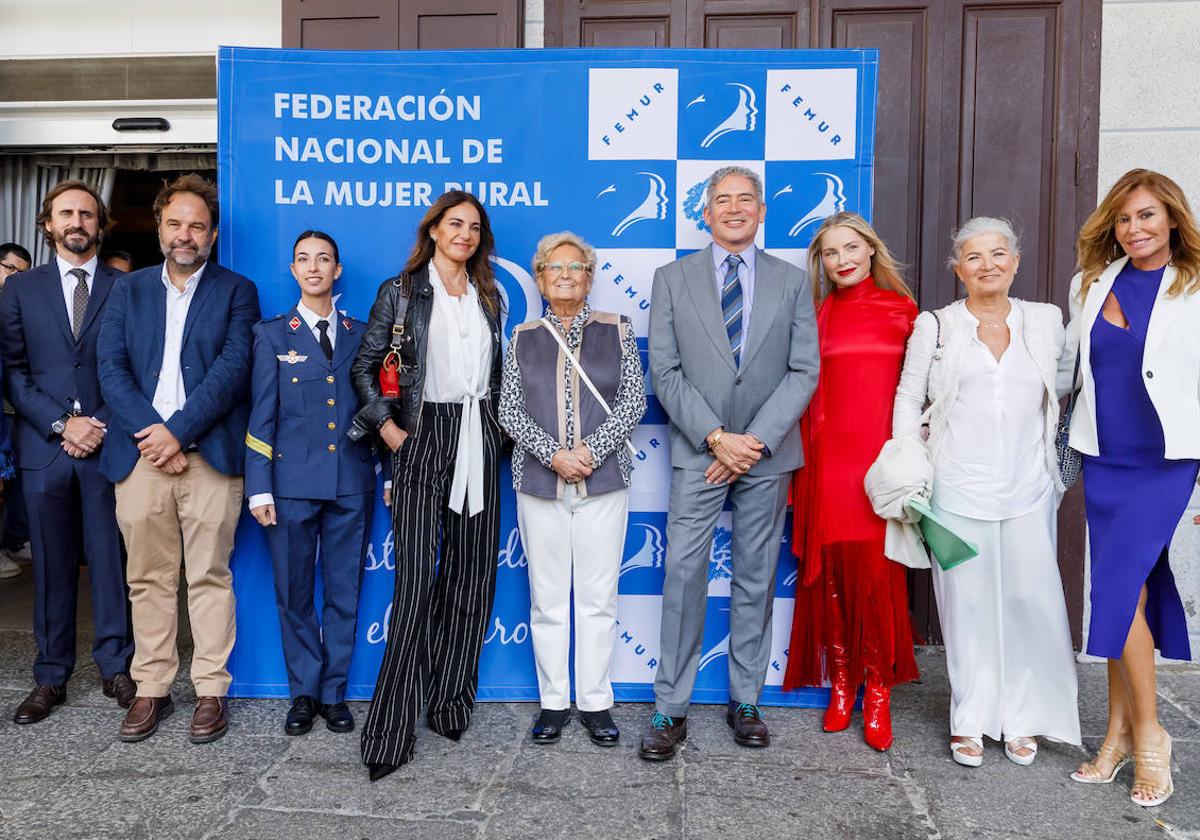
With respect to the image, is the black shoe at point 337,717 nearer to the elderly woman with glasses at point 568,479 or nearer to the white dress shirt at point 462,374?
the elderly woman with glasses at point 568,479

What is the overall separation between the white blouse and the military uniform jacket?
7.10ft

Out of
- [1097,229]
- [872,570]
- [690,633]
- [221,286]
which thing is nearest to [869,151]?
[1097,229]

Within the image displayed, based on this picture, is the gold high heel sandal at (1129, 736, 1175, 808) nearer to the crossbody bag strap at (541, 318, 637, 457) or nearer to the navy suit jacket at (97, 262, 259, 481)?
the crossbody bag strap at (541, 318, 637, 457)

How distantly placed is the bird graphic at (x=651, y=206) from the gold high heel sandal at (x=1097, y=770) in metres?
2.43

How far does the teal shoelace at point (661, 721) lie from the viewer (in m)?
3.17

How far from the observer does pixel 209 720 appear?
10.6 ft

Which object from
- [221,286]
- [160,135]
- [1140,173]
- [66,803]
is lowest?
[66,803]

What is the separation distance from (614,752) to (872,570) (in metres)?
1.11

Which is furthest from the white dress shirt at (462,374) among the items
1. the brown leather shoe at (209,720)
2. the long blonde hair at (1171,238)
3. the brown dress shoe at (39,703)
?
the long blonde hair at (1171,238)

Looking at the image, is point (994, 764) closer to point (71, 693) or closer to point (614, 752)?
point (614, 752)

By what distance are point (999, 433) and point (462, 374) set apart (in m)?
1.86

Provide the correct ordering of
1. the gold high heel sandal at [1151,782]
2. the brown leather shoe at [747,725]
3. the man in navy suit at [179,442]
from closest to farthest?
the gold high heel sandal at [1151,782], the brown leather shoe at [747,725], the man in navy suit at [179,442]

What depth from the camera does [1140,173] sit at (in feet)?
9.67

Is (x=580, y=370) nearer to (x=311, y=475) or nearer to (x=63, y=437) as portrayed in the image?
(x=311, y=475)
